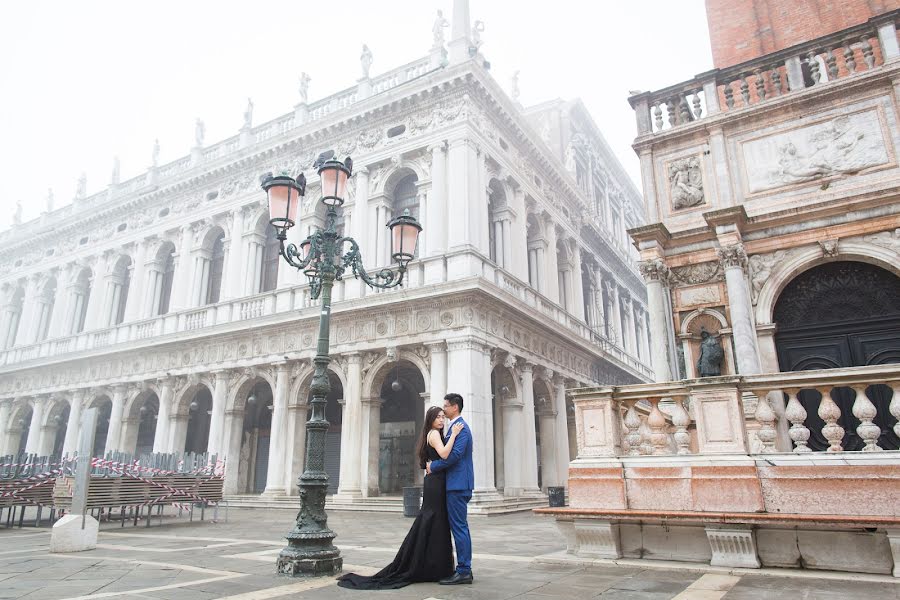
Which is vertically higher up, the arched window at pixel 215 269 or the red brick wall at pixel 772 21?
the red brick wall at pixel 772 21

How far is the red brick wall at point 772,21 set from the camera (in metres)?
12.5

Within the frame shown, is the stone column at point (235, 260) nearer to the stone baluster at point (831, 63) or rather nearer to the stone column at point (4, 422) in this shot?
the stone column at point (4, 422)

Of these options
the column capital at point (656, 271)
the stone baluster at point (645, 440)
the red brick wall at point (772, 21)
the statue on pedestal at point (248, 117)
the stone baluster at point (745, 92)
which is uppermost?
the statue on pedestal at point (248, 117)

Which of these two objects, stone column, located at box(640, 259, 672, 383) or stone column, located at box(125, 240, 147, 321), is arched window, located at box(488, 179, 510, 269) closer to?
stone column, located at box(640, 259, 672, 383)

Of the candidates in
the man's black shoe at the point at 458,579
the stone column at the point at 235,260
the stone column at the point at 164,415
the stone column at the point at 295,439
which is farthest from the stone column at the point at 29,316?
the man's black shoe at the point at 458,579

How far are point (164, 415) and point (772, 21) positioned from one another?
2125 centimetres

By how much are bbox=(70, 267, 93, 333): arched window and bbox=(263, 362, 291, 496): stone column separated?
545 inches

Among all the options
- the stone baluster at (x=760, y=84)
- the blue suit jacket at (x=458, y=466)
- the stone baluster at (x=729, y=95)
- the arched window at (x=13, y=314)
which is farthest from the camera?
the arched window at (x=13, y=314)

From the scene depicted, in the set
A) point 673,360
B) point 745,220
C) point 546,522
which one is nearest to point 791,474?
point 673,360

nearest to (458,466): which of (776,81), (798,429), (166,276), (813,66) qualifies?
(798,429)

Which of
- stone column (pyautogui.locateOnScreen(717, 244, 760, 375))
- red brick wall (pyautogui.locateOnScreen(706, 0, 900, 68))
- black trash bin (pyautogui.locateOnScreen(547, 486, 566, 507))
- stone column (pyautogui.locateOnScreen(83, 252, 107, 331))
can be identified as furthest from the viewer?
stone column (pyautogui.locateOnScreen(83, 252, 107, 331))

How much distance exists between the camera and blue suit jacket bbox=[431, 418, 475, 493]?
5434mm

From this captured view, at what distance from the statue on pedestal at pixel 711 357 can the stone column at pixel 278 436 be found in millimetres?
12459

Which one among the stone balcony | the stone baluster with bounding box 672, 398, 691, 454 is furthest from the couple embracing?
the stone baluster with bounding box 672, 398, 691, 454
